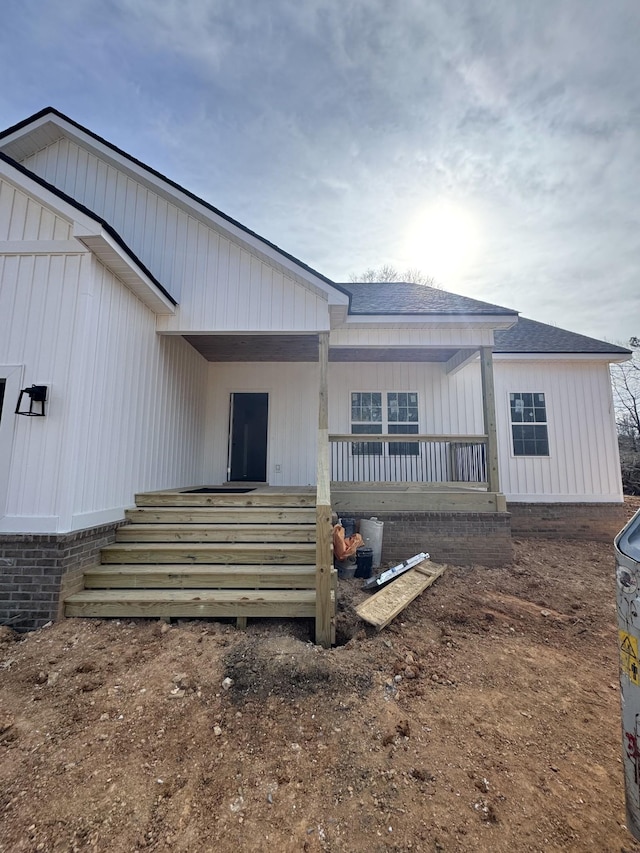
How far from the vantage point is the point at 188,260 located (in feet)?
18.4

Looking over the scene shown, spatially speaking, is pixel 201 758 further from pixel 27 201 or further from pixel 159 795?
pixel 27 201

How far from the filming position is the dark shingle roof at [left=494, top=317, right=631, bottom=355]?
7730mm

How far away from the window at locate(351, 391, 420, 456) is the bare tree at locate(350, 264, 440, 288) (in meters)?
13.2

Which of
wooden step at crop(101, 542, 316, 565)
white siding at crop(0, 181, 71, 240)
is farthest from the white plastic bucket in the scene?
white siding at crop(0, 181, 71, 240)

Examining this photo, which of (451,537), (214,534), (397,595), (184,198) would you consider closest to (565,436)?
(451,537)

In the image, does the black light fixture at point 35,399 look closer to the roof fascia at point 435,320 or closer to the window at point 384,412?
the roof fascia at point 435,320

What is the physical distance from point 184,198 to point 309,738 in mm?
6723

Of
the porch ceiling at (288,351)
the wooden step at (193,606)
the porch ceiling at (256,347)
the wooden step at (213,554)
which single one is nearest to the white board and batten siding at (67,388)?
the wooden step at (213,554)

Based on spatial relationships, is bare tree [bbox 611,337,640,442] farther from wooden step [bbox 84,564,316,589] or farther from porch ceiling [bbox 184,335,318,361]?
wooden step [bbox 84,564,316,589]

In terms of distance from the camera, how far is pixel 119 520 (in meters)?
4.47

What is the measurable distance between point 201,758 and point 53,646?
1.95 meters

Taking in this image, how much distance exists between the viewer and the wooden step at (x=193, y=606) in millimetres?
3457

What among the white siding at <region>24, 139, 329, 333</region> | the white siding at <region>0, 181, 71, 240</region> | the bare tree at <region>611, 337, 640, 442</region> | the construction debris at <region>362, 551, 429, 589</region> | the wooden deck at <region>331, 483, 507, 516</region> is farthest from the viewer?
the bare tree at <region>611, 337, 640, 442</region>

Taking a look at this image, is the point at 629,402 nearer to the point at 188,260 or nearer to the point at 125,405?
the point at 188,260
